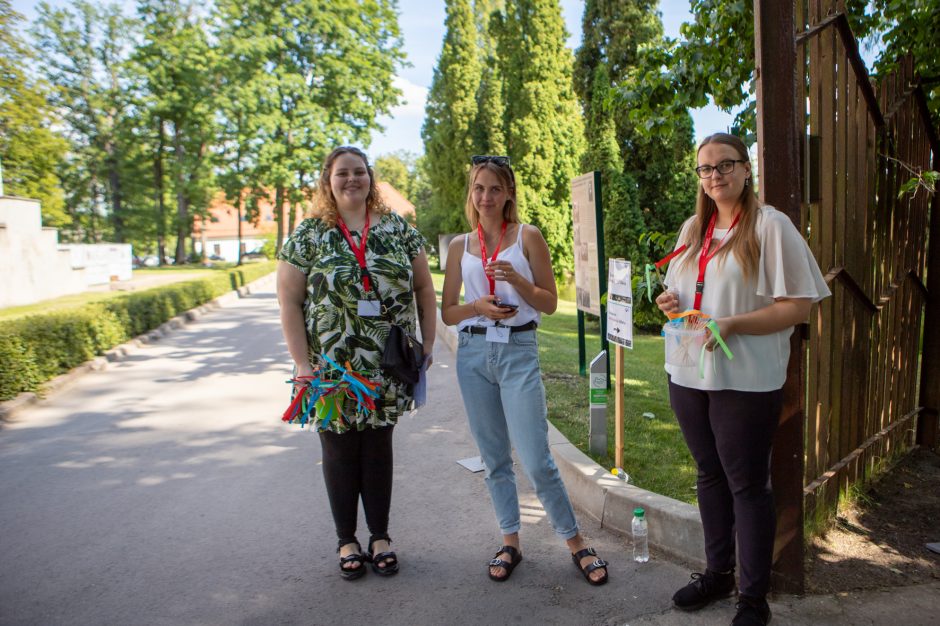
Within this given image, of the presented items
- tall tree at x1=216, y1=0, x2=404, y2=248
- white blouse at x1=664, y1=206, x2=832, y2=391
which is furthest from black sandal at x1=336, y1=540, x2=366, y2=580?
tall tree at x1=216, y1=0, x2=404, y2=248

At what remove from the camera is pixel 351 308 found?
129 inches

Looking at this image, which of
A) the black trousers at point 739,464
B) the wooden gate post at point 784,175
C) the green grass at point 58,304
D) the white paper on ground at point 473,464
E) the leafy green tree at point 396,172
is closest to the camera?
the black trousers at point 739,464

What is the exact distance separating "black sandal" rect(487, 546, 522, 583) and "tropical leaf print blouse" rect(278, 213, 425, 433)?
923mm

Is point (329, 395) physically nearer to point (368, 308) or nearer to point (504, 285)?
point (368, 308)

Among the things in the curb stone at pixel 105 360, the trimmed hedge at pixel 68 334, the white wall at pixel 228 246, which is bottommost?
the curb stone at pixel 105 360

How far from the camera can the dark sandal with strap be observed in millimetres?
3229

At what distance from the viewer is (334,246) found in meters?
3.29

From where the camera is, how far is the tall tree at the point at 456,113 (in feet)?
96.3

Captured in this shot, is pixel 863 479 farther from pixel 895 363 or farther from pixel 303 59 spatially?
pixel 303 59

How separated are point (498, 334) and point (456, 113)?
27.9 m

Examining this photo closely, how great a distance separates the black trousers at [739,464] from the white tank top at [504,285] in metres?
0.80

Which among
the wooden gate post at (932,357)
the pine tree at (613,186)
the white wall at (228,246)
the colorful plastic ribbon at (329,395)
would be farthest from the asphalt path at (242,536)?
the white wall at (228,246)

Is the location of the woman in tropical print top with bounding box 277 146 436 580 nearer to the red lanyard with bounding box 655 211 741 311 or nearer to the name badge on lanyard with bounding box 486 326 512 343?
the name badge on lanyard with bounding box 486 326 512 343

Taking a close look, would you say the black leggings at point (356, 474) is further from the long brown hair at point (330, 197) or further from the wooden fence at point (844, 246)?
the wooden fence at point (844, 246)
